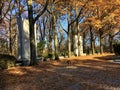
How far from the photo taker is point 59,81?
11.4 m

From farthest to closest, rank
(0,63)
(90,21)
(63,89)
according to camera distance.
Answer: (90,21)
(0,63)
(63,89)

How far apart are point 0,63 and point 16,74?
365 cm

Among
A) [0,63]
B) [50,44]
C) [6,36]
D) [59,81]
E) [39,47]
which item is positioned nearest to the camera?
[59,81]

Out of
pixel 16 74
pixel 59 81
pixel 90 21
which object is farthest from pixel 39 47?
pixel 59 81

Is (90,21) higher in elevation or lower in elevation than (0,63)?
higher

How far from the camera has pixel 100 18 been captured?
126ft

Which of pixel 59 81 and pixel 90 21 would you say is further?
pixel 90 21

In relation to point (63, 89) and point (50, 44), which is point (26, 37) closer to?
point (63, 89)

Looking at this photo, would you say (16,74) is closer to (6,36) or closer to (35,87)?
(35,87)

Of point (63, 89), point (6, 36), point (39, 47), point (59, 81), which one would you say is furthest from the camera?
point (6, 36)

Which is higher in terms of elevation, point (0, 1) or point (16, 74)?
point (0, 1)

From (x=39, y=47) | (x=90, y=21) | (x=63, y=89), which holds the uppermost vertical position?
(x=90, y=21)

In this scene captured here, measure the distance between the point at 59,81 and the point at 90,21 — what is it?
26.5 meters

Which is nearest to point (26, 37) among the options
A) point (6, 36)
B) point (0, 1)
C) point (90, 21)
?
point (0, 1)
